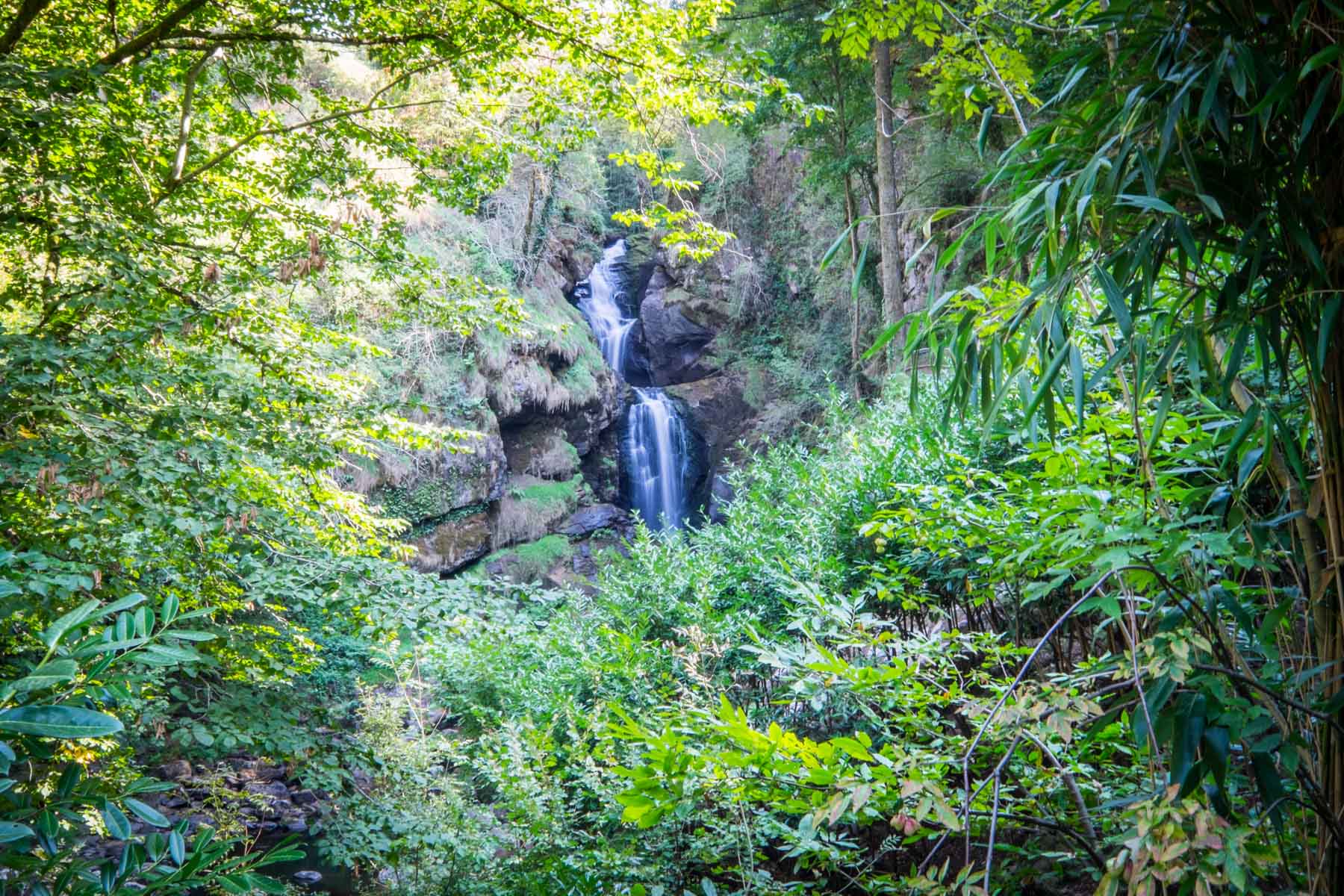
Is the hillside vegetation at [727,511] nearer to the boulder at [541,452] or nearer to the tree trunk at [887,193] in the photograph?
the tree trunk at [887,193]

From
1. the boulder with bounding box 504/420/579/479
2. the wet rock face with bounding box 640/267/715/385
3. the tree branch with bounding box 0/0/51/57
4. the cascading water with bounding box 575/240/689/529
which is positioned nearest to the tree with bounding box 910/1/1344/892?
the tree branch with bounding box 0/0/51/57

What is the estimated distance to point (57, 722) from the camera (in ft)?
2.76

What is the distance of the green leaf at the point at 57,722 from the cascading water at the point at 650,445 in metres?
15.9

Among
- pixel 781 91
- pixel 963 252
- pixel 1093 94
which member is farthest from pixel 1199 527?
pixel 963 252

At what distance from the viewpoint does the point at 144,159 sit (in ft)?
13.7

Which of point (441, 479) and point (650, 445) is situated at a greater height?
point (441, 479)

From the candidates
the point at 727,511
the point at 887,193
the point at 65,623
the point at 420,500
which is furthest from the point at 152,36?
the point at 420,500

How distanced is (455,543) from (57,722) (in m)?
14.0

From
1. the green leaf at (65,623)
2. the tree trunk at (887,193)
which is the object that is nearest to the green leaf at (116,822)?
the green leaf at (65,623)

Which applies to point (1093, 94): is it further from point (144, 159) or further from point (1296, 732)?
point (144, 159)

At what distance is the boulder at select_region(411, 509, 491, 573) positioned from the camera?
13.8 meters

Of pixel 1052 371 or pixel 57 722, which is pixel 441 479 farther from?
pixel 1052 371

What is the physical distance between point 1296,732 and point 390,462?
1312 cm

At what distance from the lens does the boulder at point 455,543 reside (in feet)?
45.3
